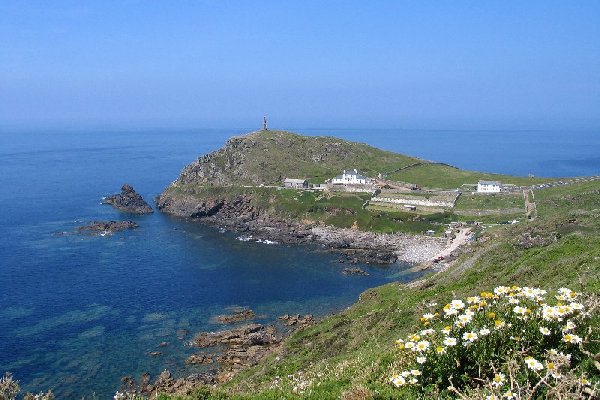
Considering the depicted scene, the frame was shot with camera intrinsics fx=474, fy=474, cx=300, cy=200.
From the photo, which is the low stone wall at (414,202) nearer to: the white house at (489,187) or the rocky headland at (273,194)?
A: the white house at (489,187)

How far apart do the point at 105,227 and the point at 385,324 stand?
8715 centimetres

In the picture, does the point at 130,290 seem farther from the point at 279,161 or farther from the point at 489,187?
the point at 489,187

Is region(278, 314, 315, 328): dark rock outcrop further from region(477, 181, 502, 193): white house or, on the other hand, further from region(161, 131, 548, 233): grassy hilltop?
region(477, 181, 502, 193): white house

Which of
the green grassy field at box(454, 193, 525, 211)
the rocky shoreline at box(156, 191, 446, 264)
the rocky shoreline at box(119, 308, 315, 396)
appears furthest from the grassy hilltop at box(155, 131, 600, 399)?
the rocky shoreline at box(119, 308, 315, 396)

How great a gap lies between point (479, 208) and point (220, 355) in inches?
2763

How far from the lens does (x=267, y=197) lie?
11438 cm

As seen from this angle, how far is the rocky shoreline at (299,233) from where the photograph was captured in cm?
8244

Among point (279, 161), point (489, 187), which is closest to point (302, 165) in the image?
point (279, 161)

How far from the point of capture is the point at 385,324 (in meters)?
30.0

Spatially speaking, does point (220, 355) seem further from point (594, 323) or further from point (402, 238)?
point (402, 238)

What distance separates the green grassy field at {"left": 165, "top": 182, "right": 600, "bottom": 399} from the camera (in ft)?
36.5

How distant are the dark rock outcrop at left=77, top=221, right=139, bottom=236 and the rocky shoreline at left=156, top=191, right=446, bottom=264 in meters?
16.1

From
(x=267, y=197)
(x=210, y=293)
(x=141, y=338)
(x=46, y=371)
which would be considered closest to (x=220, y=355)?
(x=141, y=338)

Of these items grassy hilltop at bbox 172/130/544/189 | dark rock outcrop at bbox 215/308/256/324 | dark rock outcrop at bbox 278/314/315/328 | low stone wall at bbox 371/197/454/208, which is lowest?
dark rock outcrop at bbox 215/308/256/324
